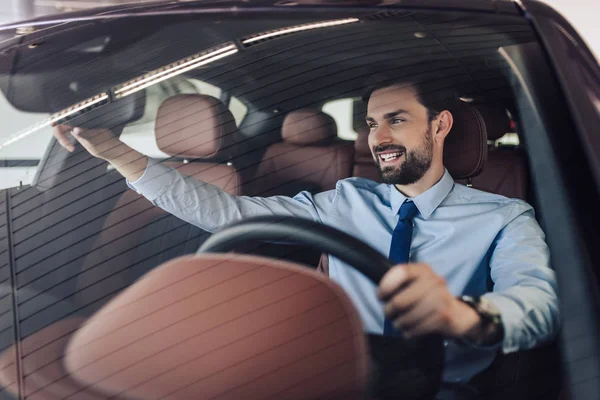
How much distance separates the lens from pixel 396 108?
1.23 metres

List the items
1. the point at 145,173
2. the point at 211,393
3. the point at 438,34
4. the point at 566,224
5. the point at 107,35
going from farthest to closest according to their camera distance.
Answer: the point at 107,35 → the point at 438,34 → the point at 145,173 → the point at 566,224 → the point at 211,393

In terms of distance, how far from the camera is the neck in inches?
49.1

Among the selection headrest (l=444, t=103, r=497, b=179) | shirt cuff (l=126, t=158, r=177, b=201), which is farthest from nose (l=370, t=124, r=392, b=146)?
shirt cuff (l=126, t=158, r=177, b=201)

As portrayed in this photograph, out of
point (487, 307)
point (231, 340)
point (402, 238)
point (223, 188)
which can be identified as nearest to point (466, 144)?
point (402, 238)

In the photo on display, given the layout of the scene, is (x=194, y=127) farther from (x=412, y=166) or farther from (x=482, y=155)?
(x=482, y=155)

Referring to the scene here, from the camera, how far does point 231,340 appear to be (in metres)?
1.03

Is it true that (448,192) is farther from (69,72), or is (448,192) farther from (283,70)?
(69,72)

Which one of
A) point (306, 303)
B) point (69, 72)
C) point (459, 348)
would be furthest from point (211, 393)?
point (69, 72)

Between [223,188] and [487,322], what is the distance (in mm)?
517

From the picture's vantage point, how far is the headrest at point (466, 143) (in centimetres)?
123

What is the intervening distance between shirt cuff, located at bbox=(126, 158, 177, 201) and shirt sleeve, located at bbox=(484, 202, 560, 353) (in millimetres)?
598

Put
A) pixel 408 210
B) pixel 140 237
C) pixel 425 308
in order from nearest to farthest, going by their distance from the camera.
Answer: pixel 425 308 < pixel 140 237 < pixel 408 210

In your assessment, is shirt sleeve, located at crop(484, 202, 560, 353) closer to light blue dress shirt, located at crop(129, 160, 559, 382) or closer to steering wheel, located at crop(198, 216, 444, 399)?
light blue dress shirt, located at crop(129, 160, 559, 382)

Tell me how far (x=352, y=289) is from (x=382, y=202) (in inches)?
9.4
